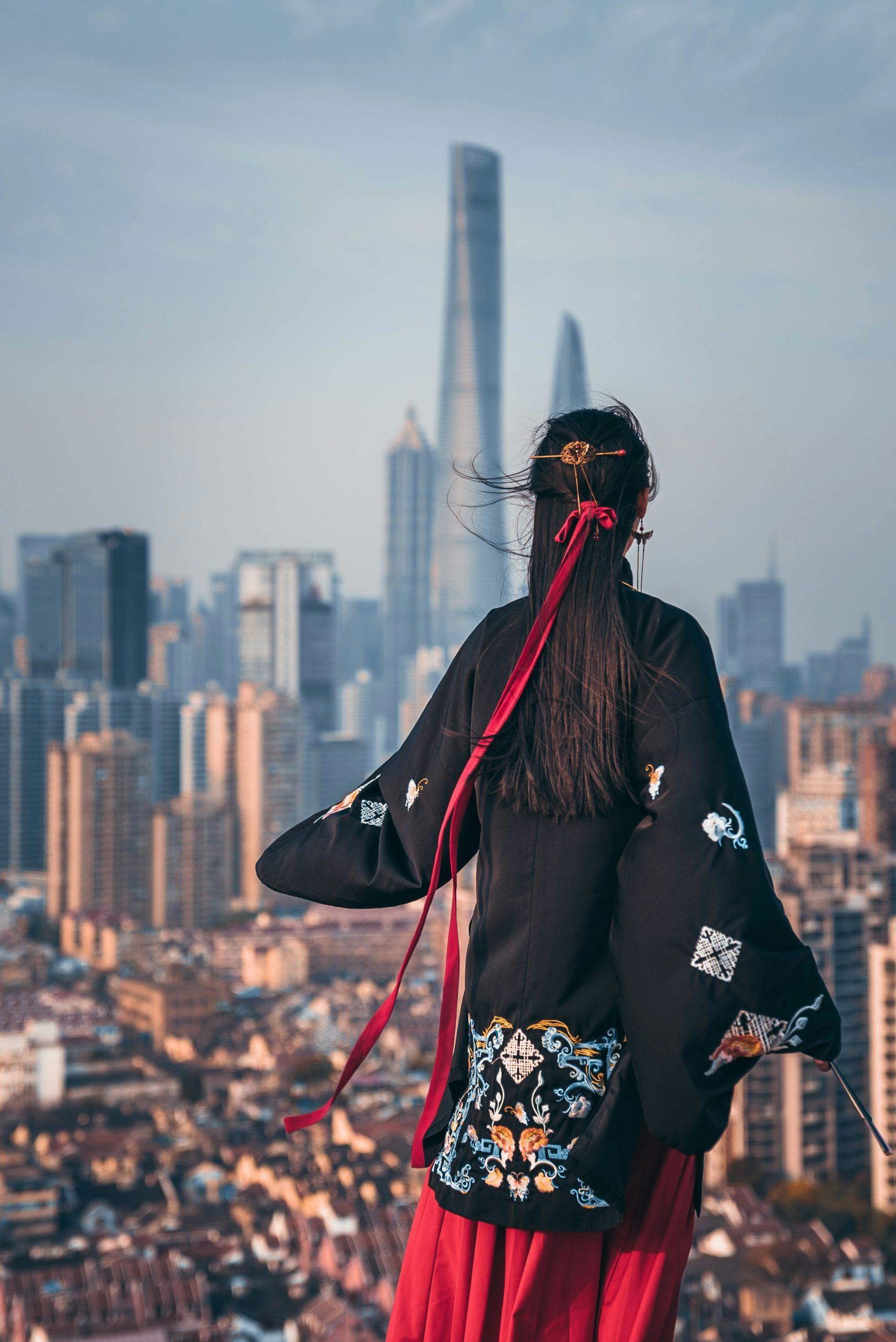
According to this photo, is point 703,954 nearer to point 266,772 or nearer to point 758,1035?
point 758,1035

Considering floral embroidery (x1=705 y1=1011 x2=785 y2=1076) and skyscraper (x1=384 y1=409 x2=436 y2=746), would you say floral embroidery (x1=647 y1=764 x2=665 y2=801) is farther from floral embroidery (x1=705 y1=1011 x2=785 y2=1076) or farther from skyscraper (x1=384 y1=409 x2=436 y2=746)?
skyscraper (x1=384 y1=409 x2=436 y2=746)

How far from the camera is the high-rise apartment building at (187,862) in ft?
48.5

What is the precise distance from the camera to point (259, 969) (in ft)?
42.7

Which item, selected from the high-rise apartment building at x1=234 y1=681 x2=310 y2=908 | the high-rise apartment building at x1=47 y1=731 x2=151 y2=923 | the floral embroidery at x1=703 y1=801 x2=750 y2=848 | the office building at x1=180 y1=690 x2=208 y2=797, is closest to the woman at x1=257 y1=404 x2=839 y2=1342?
the floral embroidery at x1=703 y1=801 x2=750 y2=848

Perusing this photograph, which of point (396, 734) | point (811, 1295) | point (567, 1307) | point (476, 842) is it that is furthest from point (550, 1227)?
point (396, 734)

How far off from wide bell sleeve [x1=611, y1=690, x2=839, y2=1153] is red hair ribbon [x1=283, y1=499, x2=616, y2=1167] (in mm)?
75

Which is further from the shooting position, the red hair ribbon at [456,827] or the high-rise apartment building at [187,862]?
the high-rise apartment building at [187,862]

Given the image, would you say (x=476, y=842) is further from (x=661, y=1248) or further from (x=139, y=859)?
(x=139, y=859)

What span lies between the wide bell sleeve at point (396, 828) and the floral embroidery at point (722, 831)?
13cm

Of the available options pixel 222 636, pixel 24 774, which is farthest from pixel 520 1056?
pixel 222 636

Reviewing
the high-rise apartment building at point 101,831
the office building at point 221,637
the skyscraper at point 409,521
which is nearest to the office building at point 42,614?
the office building at point 221,637

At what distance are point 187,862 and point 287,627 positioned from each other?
8.39 m

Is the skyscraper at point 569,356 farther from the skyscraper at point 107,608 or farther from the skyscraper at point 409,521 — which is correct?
the skyscraper at point 107,608

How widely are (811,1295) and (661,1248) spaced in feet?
20.0
